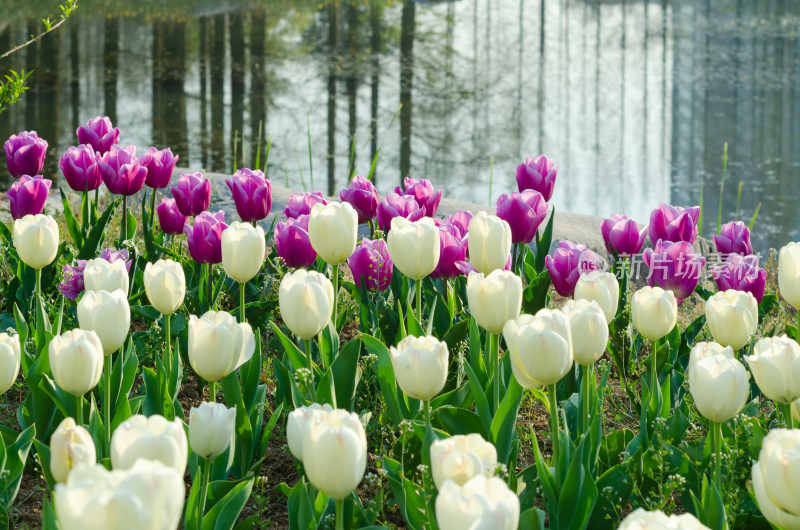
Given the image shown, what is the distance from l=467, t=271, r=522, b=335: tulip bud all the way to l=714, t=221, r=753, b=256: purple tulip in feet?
3.66

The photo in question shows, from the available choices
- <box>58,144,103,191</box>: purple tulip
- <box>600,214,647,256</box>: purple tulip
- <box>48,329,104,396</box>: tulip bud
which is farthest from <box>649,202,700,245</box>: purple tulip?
<box>58,144,103,191</box>: purple tulip

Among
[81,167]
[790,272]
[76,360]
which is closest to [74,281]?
[81,167]

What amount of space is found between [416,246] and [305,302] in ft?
1.24

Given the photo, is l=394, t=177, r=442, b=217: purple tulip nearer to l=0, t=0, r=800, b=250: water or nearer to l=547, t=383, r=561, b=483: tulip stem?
l=547, t=383, r=561, b=483: tulip stem

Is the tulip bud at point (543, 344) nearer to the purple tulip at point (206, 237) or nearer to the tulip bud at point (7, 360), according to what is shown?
the tulip bud at point (7, 360)

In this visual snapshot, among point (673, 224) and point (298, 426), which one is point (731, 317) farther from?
point (298, 426)

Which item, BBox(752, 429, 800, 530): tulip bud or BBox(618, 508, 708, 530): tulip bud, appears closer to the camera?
BBox(618, 508, 708, 530): tulip bud

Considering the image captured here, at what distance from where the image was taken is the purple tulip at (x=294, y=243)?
2520 millimetres

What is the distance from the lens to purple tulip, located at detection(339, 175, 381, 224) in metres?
2.90

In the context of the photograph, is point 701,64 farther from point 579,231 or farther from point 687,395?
point 687,395

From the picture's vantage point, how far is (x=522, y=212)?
264 centimetres

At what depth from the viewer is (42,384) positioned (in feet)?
7.00

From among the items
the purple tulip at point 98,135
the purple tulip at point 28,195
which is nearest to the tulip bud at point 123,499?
the purple tulip at point 28,195

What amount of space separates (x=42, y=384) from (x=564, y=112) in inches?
370
